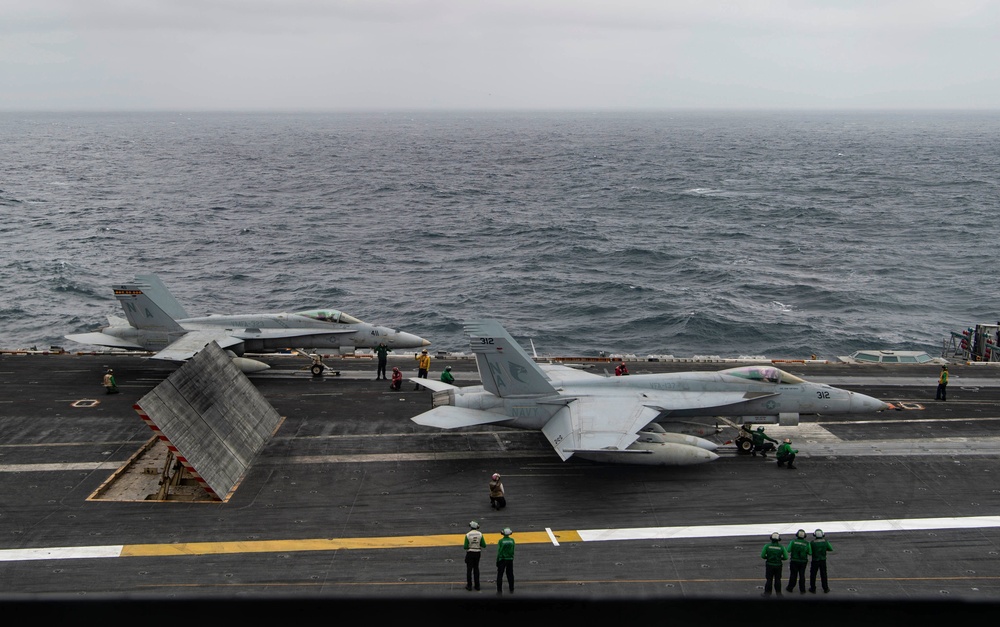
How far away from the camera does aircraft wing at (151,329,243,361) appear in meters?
37.8

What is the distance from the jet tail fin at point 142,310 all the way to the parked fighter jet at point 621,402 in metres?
17.7

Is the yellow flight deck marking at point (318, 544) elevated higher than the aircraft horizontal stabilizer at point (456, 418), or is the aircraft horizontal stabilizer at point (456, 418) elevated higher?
the aircraft horizontal stabilizer at point (456, 418)

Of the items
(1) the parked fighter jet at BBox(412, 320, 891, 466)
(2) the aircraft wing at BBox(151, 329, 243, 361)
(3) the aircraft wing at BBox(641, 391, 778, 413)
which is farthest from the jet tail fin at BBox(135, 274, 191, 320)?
(3) the aircraft wing at BBox(641, 391, 778, 413)

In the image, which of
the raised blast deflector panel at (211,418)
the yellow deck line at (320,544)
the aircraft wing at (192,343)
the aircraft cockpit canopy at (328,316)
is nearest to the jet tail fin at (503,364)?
the yellow deck line at (320,544)

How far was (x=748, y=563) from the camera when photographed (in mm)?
21078

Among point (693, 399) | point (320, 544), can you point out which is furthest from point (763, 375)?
point (320, 544)

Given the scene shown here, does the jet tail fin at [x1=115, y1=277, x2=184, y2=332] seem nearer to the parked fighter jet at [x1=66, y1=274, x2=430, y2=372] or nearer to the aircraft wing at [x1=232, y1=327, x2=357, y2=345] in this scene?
the parked fighter jet at [x1=66, y1=274, x2=430, y2=372]

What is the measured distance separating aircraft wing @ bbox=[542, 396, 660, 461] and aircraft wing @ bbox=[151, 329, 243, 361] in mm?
18480

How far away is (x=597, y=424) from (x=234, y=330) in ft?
72.2

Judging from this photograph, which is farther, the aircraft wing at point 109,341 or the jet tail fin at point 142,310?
the aircraft wing at point 109,341

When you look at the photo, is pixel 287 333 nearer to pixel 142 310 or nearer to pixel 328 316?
pixel 328 316

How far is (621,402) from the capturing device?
29016 mm

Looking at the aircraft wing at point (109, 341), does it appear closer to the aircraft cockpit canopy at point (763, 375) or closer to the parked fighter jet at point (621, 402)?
the parked fighter jet at point (621, 402)

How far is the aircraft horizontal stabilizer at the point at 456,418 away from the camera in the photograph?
2819 cm
